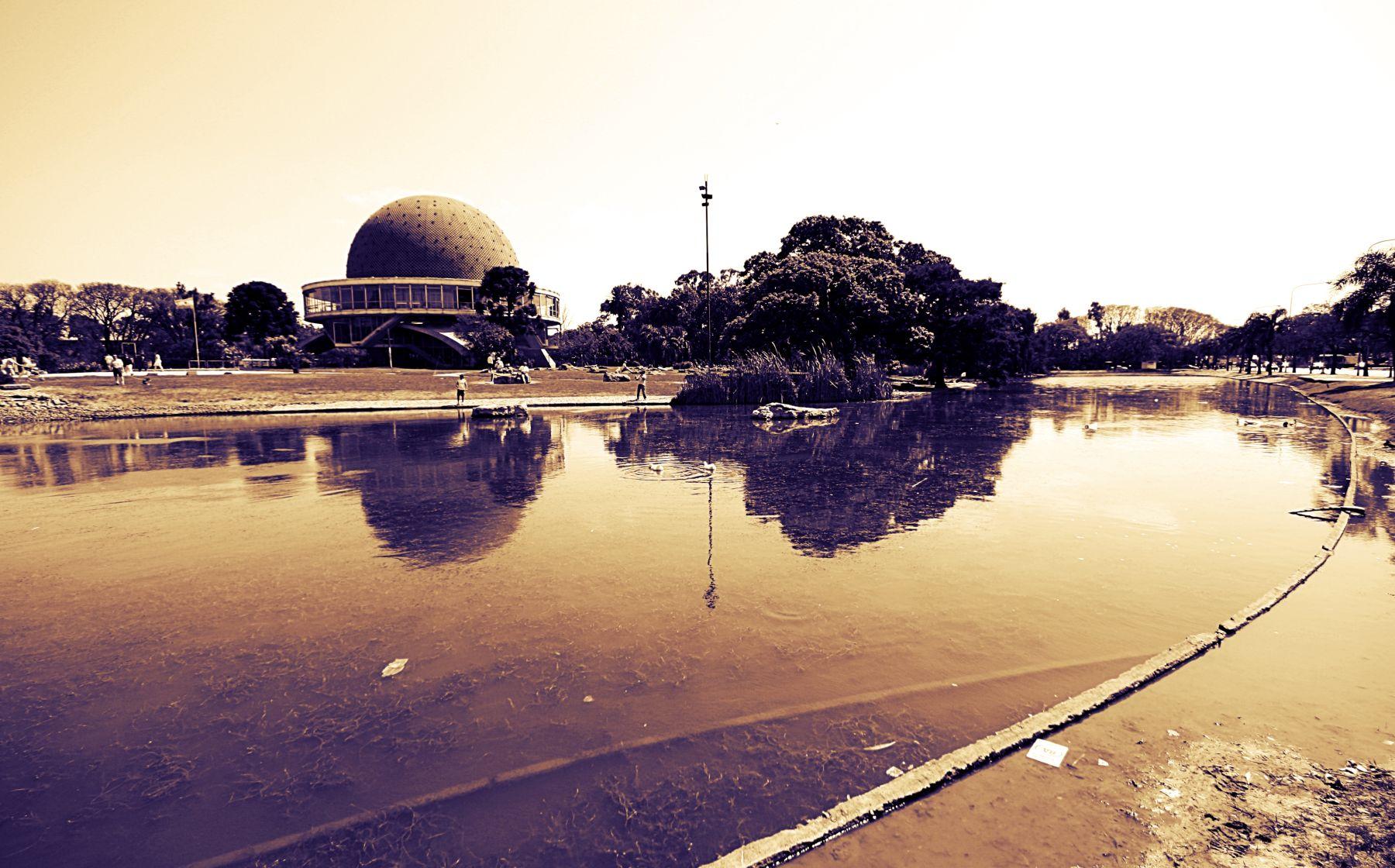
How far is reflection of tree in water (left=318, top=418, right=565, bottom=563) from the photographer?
8.47 metres

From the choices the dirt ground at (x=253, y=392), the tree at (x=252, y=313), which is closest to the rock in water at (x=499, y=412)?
the dirt ground at (x=253, y=392)

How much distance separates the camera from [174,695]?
4.47m

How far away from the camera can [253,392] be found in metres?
33.4

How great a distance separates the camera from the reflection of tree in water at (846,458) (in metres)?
9.38

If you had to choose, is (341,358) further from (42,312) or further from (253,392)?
(42,312)

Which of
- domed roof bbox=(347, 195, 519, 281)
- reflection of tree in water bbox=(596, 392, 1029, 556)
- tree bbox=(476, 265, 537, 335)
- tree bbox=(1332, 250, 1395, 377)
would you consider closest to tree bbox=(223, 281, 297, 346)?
domed roof bbox=(347, 195, 519, 281)

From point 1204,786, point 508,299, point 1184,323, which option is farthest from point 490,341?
point 1184,323

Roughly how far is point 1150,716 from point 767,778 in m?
2.61

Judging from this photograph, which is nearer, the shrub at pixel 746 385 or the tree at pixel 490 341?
the shrub at pixel 746 385

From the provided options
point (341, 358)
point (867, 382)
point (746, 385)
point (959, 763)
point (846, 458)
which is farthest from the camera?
point (341, 358)

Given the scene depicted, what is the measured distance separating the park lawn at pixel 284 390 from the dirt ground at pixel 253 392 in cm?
4

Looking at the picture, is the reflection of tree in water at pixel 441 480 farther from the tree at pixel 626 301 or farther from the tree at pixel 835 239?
the tree at pixel 626 301

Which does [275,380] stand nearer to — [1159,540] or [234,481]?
[234,481]

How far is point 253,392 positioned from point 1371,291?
6523cm
